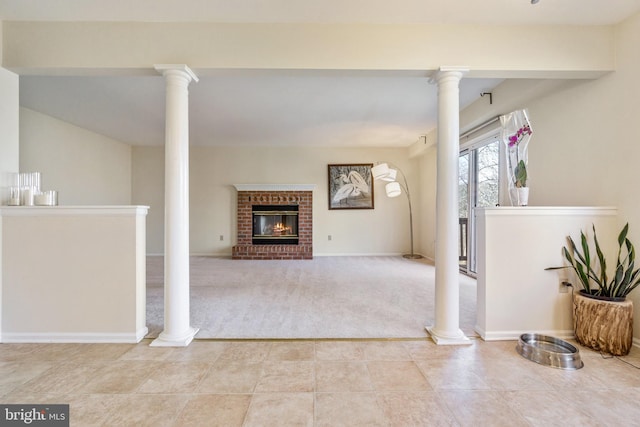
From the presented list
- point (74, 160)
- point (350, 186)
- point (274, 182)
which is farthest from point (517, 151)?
point (74, 160)

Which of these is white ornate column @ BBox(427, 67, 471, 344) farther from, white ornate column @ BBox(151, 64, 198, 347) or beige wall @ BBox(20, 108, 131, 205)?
beige wall @ BBox(20, 108, 131, 205)

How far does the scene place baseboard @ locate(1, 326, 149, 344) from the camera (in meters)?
2.30

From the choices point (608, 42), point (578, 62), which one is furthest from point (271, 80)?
point (608, 42)

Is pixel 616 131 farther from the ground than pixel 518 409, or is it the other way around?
pixel 616 131

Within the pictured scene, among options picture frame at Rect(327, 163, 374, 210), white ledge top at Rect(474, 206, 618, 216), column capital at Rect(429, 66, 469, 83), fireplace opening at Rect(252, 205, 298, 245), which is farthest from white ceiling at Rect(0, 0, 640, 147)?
fireplace opening at Rect(252, 205, 298, 245)

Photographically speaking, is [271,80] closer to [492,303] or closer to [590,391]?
[492,303]

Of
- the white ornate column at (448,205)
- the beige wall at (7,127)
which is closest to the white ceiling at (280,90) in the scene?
the white ornate column at (448,205)

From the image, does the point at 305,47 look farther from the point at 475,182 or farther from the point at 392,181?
the point at 392,181

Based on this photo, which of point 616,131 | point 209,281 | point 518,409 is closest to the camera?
point 518,409

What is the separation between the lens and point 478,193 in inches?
174

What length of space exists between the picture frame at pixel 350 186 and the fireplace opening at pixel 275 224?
0.95 meters

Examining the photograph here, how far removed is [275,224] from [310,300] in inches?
137

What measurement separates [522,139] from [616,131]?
0.65 meters

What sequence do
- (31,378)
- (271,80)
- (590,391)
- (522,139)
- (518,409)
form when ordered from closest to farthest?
(518,409) < (590,391) < (31,378) < (522,139) < (271,80)
